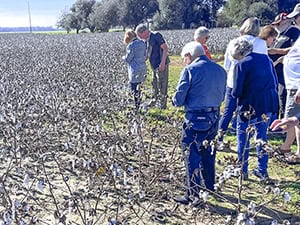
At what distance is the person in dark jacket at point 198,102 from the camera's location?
3.94m

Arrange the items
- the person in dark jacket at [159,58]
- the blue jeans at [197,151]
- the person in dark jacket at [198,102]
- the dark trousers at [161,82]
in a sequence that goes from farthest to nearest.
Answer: the dark trousers at [161,82] → the person in dark jacket at [159,58] → the blue jeans at [197,151] → the person in dark jacket at [198,102]

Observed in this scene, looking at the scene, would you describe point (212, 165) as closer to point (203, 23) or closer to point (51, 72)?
point (51, 72)

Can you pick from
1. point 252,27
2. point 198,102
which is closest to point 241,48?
point 198,102

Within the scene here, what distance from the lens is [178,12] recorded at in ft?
175

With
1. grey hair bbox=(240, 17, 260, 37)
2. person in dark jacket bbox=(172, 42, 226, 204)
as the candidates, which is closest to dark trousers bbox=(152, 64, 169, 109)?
grey hair bbox=(240, 17, 260, 37)

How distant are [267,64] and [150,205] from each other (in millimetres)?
1816

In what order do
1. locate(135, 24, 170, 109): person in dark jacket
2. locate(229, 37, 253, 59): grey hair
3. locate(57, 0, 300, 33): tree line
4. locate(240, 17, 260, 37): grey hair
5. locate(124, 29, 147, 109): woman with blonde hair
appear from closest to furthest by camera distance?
locate(229, 37, 253, 59): grey hair → locate(240, 17, 260, 37): grey hair → locate(124, 29, 147, 109): woman with blonde hair → locate(135, 24, 170, 109): person in dark jacket → locate(57, 0, 300, 33): tree line

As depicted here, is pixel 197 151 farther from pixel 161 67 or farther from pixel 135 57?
pixel 161 67

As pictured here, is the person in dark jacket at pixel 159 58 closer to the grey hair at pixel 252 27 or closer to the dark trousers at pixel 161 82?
the dark trousers at pixel 161 82

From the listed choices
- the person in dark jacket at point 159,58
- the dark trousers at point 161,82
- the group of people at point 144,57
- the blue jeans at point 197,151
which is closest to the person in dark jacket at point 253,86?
the blue jeans at point 197,151

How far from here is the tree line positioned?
46.8 meters

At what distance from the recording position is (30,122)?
20.4 ft

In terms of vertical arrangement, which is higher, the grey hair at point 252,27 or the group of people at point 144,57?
the grey hair at point 252,27

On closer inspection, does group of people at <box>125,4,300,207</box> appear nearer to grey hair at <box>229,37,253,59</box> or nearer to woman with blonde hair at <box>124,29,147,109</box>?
grey hair at <box>229,37,253,59</box>
